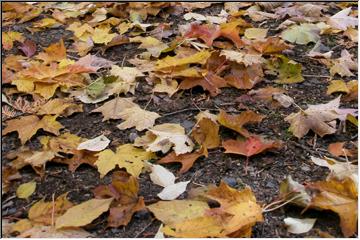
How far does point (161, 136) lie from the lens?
1620 mm

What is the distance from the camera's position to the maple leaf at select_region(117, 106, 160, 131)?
1.73 meters

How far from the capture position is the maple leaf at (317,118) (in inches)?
64.3

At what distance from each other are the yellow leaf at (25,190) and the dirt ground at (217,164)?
0.01 meters

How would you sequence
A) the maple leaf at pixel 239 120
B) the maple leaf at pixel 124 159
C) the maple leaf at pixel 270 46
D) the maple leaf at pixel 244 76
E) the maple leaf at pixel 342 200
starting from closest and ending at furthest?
1. the maple leaf at pixel 342 200
2. the maple leaf at pixel 124 159
3. the maple leaf at pixel 239 120
4. the maple leaf at pixel 244 76
5. the maple leaf at pixel 270 46

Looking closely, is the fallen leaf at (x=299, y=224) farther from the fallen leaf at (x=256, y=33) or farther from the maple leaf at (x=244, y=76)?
the fallen leaf at (x=256, y=33)

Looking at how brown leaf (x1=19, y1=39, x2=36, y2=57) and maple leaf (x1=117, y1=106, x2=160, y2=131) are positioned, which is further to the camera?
brown leaf (x1=19, y1=39, x2=36, y2=57)

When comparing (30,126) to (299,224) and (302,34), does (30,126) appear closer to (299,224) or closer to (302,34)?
(299,224)

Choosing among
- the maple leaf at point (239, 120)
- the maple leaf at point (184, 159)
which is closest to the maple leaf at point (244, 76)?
the maple leaf at point (239, 120)

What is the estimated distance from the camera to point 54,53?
7.13 feet

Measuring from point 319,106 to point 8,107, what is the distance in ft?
3.73

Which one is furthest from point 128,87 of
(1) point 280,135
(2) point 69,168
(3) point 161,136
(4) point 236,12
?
(4) point 236,12

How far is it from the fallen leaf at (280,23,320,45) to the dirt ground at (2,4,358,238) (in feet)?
0.66

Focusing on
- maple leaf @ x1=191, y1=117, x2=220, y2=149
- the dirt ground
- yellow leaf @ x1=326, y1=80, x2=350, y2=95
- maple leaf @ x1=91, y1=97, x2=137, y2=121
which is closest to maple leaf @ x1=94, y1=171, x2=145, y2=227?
the dirt ground

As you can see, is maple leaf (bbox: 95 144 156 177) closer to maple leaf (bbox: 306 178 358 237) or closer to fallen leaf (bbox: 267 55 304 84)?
maple leaf (bbox: 306 178 358 237)
